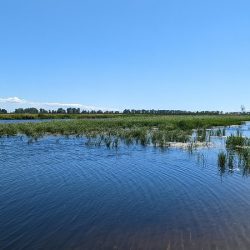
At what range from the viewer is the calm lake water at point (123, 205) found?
944 cm

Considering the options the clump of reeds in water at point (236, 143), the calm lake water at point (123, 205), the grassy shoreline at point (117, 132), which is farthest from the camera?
the grassy shoreline at point (117, 132)

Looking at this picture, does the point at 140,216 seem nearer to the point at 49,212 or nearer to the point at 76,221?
the point at 76,221

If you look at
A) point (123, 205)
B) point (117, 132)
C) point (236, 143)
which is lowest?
point (123, 205)

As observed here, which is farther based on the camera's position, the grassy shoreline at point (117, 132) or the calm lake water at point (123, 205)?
the grassy shoreline at point (117, 132)

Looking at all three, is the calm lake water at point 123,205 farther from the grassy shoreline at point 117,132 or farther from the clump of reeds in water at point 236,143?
the grassy shoreline at point 117,132

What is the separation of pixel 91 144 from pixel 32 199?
20.1 m

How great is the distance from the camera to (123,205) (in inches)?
503

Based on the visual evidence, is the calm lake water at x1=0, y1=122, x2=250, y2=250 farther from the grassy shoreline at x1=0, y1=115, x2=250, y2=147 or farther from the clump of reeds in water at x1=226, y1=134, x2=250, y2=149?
the grassy shoreline at x1=0, y1=115, x2=250, y2=147

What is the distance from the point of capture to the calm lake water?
9438 millimetres

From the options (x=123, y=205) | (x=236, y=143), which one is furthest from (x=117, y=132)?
(x=123, y=205)

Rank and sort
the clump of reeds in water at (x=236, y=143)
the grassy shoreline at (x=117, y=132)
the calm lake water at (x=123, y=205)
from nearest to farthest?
the calm lake water at (x=123, y=205)
the clump of reeds in water at (x=236, y=143)
the grassy shoreline at (x=117, y=132)

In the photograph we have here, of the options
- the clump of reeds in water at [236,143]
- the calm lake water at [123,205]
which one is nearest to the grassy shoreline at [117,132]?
the clump of reeds in water at [236,143]

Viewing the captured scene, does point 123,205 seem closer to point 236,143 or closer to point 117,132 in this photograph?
point 236,143

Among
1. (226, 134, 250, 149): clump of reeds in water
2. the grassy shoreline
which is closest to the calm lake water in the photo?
(226, 134, 250, 149): clump of reeds in water
